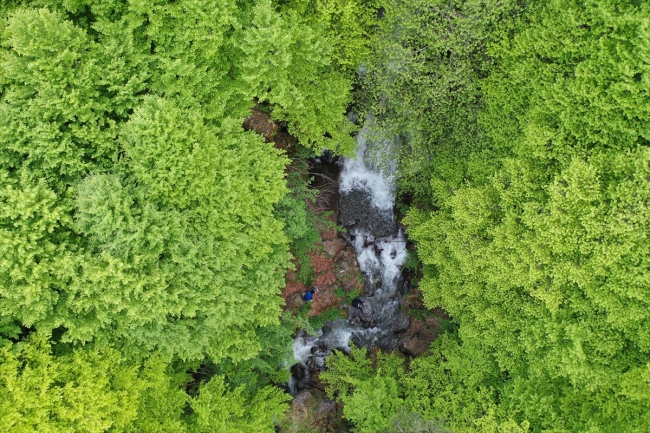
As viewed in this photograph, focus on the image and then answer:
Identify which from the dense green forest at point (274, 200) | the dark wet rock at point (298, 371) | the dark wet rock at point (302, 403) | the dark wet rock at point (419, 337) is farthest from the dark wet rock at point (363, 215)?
the dark wet rock at point (302, 403)

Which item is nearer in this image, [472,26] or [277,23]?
[277,23]

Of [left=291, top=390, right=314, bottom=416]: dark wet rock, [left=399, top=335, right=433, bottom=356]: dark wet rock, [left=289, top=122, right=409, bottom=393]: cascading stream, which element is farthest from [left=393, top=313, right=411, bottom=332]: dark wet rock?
[left=291, top=390, right=314, bottom=416]: dark wet rock

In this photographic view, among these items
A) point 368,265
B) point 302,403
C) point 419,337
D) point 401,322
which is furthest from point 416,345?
point 302,403

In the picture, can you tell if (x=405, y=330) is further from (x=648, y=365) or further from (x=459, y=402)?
(x=648, y=365)

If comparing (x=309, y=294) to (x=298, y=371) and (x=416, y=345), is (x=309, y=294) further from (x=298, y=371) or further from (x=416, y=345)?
(x=416, y=345)

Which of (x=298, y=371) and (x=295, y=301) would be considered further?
(x=298, y=371)

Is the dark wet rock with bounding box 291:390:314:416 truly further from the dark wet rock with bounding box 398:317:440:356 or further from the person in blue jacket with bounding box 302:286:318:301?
the dark wet rock with bounding box 398:317:440:356

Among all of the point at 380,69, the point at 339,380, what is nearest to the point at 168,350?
the point at 339,380

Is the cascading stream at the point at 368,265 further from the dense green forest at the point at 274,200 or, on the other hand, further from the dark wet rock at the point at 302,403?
the dense green forest at the point at 274,200
